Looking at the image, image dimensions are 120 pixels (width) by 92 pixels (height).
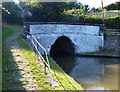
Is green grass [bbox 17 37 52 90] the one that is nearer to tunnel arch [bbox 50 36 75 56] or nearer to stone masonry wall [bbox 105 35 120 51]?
tunnel arch [bbox 50 36 75 56]

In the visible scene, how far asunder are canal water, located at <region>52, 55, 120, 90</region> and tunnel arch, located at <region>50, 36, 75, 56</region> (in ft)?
6.67

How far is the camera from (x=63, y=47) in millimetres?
21844

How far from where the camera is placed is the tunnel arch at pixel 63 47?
65.2 ft

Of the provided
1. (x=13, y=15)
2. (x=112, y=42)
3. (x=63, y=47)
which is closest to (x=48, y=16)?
(x=13, y=15)

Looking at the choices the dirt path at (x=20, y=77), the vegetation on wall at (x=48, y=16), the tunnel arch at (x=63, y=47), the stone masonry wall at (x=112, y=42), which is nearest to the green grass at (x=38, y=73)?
the dirt path at (x=20, y=77)

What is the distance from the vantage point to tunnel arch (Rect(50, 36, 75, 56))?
65.2ft

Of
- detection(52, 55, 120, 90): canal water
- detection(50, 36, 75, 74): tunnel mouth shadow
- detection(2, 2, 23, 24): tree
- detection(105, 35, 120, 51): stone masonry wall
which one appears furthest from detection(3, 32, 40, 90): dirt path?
detection(2, 2, 23, 24): tree

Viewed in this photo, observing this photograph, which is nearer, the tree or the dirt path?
the dirt path

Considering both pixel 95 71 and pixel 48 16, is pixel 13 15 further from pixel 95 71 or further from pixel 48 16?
pixel 95 71

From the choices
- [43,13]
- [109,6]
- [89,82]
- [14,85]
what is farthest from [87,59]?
[109,6]

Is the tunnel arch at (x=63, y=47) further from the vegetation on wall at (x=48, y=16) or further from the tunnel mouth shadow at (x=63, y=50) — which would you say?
the vegetation on wall at (x=48, y=16)

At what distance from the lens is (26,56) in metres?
9.91

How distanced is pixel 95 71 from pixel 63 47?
8.89 m

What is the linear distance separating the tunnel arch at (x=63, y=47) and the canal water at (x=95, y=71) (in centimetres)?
203
